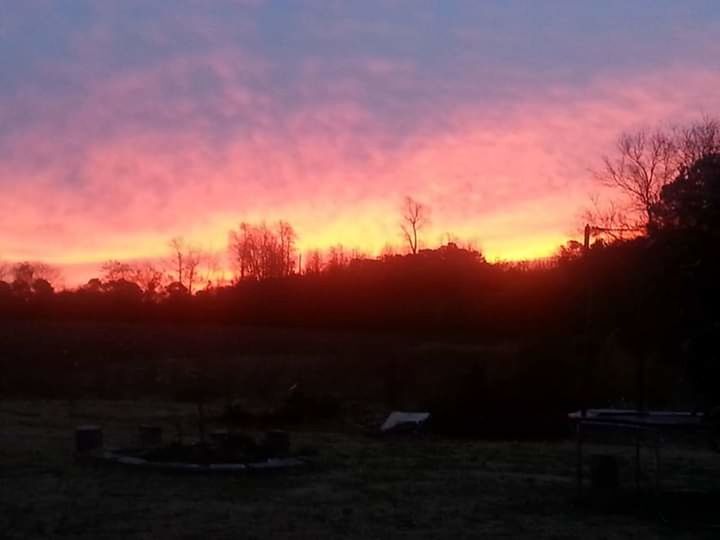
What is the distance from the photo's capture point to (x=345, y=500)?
1477 centimetres

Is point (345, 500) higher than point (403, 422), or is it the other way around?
point (403, 422)

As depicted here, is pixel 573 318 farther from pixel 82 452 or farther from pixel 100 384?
pixel 82 452

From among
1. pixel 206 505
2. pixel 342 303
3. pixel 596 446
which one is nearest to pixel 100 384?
pixel 342 303

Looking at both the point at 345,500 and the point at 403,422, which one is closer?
the point at 345,500

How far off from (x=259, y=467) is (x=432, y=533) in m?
5.09

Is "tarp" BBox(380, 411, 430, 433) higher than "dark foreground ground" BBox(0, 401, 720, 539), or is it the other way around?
"tarp" BBox(380, 411, 430, 433)

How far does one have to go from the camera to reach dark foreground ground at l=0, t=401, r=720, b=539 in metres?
12.6

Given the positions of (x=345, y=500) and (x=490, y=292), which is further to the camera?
(x=490, y=292)

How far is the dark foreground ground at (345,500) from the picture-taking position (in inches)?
496

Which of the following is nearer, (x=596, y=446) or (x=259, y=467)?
(x=259, y=467)

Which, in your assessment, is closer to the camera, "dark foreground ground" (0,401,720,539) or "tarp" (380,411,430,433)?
"dark foreground ground" (0,401,720,539)

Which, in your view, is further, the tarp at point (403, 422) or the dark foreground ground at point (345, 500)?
the tarp at point (403, 422)

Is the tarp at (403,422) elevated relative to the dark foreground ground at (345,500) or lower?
elevated

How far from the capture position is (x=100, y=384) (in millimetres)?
42562
